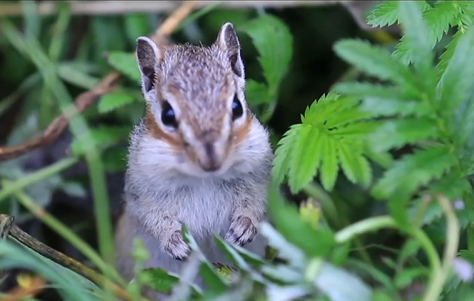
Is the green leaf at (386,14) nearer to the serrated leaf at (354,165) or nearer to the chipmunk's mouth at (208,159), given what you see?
the serrated leaf at (354,165)

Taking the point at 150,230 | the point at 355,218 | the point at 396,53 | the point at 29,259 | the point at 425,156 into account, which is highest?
the point at 396,53

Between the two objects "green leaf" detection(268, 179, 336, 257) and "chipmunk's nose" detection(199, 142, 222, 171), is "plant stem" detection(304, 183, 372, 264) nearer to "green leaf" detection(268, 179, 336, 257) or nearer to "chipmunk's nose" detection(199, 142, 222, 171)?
"chipmunk's nose" detection(199, 142, 222, 171)

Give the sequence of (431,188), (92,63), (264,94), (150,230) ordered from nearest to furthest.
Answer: (431,188), (150,230), (264,94), (92,63)

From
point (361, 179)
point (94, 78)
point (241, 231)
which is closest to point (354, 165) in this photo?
point (361, 179)

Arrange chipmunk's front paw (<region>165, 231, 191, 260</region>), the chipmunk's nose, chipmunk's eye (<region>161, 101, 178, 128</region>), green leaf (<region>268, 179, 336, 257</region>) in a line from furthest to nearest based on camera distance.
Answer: chipmunk's front paw (<region>165, 231, 191, 260</region>), chipmunk's eye (<region>161, 101, 178, 128</region>), the chipmunk's nose, green leaf (<region>268, 179, 336, 257</region>)

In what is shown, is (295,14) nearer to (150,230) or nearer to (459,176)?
(150,230)

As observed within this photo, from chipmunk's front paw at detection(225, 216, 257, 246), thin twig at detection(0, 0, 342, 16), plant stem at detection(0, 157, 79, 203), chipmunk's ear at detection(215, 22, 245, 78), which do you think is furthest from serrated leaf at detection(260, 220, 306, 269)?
thin twig at detection(0, 0, 342, 16)

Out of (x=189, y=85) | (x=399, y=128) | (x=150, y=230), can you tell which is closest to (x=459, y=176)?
(x=399, y=128)
